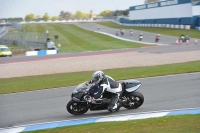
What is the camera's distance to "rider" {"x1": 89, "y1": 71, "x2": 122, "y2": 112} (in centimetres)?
1170

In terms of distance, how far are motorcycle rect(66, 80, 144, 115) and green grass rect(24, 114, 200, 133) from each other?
66.6 inches

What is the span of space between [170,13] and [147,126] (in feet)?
243

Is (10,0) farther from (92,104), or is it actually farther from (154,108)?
(154,108)

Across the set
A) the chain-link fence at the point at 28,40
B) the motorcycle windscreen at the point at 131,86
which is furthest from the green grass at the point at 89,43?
the motorcycle windscreen at the point at 131,86

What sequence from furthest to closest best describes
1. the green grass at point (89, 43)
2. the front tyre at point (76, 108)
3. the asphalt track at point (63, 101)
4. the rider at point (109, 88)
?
1. the green grass at point (89, 43)
2. the asphalt track at point (63, 101)
3. the front tyre at point (76, 108)
4. the rider at point (109, 88)

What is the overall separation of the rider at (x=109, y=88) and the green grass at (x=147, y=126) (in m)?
1.67

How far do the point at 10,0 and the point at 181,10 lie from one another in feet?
233

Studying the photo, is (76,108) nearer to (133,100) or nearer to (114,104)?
(114,104)

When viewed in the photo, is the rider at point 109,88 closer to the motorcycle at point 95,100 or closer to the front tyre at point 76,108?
the motorcycle at point 95,100

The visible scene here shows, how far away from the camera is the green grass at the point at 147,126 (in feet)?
29.0

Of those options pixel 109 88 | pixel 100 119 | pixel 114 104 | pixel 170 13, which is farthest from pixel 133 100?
pixel 170 13

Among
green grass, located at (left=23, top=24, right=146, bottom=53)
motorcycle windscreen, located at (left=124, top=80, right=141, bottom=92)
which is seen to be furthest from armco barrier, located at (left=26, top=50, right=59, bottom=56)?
motorcycle windscreen, located at (left=124, top=80, right=141, bottom=92)

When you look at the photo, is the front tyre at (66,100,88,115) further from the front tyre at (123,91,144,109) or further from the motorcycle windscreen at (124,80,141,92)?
the motorcycle windscreen at (124,80,141,92)

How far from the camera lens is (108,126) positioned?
9828 millimetres
